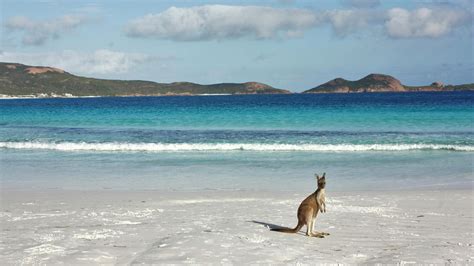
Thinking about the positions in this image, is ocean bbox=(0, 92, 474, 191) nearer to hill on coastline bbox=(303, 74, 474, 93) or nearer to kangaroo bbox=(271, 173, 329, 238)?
kangaroo bbox=(271, 173, 329, 238)

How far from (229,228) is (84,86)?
493 feet

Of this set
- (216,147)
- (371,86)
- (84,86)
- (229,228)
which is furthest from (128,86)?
(229,228)

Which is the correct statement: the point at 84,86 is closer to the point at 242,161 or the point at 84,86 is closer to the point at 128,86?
the point at 128,86

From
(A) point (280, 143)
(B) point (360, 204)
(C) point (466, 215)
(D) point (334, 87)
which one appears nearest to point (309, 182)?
(B) point (360, 204)

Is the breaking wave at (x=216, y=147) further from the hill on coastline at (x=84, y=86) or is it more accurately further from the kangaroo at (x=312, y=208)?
the hill on coastline at (x=84, y=86)

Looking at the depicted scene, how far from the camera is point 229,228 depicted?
7.91m

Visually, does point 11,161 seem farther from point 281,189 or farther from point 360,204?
point 360,204

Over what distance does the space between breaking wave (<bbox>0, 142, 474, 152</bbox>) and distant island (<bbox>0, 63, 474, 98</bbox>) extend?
12262cm

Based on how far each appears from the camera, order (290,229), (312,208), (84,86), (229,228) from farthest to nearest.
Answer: (84,86) → (229,228) → (290,229) → (312,208)

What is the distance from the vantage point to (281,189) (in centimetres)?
1211

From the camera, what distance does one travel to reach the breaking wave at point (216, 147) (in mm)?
21641

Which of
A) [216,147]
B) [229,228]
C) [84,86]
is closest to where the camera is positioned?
[229,228]

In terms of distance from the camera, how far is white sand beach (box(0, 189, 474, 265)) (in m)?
6.52

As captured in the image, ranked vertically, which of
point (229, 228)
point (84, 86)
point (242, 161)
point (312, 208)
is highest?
point (84, 86)
